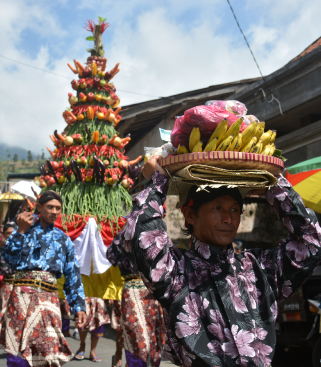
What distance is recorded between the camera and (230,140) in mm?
1917

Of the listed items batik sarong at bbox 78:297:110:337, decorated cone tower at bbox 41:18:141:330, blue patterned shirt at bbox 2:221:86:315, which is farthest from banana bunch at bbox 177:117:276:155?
batik sarong at bbox 78:297:110:337

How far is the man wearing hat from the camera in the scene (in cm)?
375

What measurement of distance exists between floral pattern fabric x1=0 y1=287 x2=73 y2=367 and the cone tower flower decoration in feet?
7.20

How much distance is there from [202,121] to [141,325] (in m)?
3.28

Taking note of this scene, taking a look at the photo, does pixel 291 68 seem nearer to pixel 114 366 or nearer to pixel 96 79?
pixel 96 79

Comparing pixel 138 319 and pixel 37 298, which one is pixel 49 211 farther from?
pixel 138 319

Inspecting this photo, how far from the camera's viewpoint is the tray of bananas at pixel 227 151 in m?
1.89

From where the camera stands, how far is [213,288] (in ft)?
6.54

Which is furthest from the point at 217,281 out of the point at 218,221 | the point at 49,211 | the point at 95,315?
the point at 95,315

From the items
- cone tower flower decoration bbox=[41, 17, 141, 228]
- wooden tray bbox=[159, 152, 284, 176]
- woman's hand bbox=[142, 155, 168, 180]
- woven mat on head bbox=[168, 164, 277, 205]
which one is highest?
cone tower flower decoration bbox=[41, 17, 141, 228]

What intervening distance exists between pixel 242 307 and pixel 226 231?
373mm

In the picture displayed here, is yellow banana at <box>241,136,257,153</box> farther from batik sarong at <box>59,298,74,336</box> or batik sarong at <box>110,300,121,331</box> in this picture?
batik sarong at <box>59,298,74,336</box>

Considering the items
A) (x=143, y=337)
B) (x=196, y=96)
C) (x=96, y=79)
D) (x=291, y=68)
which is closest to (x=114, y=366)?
(x=143, y=337)

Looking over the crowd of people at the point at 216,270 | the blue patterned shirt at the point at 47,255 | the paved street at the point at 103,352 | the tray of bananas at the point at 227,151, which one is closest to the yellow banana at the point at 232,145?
the tray of bananas at the point at 227,151
